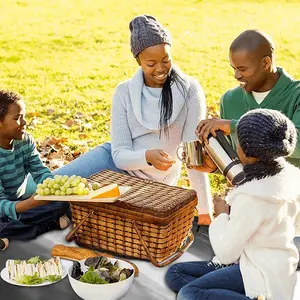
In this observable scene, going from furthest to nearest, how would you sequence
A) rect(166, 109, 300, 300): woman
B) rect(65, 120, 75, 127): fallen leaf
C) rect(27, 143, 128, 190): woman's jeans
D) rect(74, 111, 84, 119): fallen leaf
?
rect(74, 111, 84, 119): fallen leaf, rect(65, 120, 75, 127): fallen leaf, rect(27, 143, 128, 190): woman's jeans, rect(166, 109, 300, 300): woman

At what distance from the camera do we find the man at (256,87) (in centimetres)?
323

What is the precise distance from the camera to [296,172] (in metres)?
2.58


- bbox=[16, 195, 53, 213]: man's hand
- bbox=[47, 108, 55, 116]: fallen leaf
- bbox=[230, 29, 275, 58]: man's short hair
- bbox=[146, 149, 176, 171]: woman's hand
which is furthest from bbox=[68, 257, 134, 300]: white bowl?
bbox=[47, 108, 55, 116]: fallen leaf

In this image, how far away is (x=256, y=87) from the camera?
11.1 feet

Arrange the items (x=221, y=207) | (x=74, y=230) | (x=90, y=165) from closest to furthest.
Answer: (x=221, y=207) → (x=74, y=230) → (x=90, y=165)

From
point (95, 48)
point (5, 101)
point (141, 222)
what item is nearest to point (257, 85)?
point (141, 222)

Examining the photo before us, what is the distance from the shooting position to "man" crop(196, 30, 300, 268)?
10.6 ft

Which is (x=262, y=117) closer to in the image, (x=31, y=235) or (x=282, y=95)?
(x=282, y=95)

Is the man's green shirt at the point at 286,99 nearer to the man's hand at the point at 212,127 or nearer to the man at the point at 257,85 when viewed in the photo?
the man at the point at 257,85

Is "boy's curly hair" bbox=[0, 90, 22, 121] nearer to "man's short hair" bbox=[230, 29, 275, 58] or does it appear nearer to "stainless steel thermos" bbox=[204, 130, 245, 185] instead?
"stainless steel thermos" bbox=[204, 130, 245, 185]

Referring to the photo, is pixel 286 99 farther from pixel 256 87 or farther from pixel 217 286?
pixel 217 286

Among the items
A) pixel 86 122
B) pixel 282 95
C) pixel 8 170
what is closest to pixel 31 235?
pixel 8 170

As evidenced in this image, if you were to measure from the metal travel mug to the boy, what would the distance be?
752mm

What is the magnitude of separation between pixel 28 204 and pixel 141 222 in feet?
2.08
